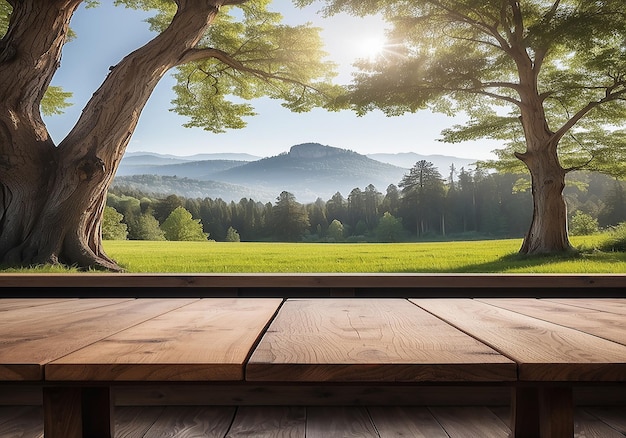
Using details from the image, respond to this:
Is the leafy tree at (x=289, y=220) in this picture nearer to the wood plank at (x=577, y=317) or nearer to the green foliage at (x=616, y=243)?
the green foliage at (x=616, y=243)

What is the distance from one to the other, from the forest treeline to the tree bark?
32220mm

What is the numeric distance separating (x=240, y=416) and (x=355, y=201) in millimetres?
46092

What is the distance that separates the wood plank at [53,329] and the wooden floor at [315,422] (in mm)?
571

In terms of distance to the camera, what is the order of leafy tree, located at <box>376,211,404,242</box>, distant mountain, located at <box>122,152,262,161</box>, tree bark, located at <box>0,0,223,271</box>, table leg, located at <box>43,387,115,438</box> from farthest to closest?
distant mountain, located at <box>122,152,262,161</box> → leafy tree, located at <box>376,211,404,242</box> → tree bark, located at <box>0,0,223,271</box> → table leg, located at <box>43,387,115,438</box>

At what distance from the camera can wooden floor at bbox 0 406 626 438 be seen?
5.34 feet

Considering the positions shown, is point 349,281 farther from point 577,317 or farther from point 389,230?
point 389,230

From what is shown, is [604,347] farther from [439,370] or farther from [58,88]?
[58,88]

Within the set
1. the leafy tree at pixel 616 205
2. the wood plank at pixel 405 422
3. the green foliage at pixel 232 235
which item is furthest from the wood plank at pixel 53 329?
the green foliage at pixel 232 235

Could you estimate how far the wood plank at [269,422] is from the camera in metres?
1.62

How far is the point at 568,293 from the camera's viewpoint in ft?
7.54

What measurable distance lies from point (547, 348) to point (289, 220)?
1469 inches

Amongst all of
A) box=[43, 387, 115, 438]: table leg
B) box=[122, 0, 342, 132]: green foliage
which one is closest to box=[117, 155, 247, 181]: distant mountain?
box=[122, 0, 342, 132]: green foliage

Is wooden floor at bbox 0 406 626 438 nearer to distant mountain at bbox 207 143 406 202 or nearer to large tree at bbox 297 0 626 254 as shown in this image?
large tree at bbox 297 0 626 254

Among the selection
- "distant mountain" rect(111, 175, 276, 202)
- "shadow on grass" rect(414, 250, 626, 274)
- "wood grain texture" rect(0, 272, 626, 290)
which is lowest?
"shadow on grass" rect(414, 250, 626, 274)
